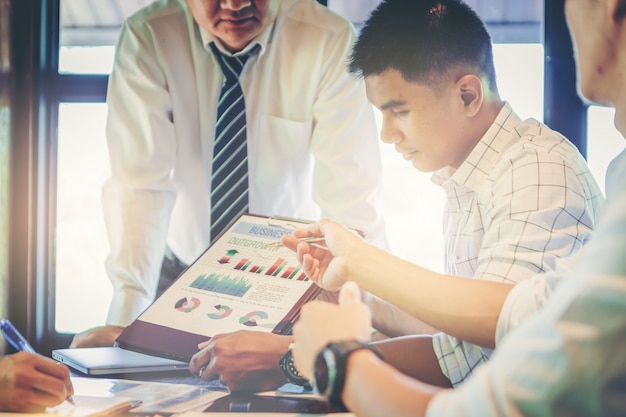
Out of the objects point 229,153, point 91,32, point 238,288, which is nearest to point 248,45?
point 229,153

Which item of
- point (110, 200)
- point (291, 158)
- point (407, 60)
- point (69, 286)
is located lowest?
point (69, 286)

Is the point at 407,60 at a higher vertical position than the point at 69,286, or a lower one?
higher

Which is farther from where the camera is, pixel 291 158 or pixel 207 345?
→ pixel 291 158

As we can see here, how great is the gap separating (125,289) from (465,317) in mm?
1113

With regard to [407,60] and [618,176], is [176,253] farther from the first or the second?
[618,176]

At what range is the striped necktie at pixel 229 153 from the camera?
1.99 metres

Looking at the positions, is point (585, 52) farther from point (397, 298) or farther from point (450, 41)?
point (450, 41)

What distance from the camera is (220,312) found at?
54.4 inches

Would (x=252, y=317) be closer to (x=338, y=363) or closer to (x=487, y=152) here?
(x=487, y=152)

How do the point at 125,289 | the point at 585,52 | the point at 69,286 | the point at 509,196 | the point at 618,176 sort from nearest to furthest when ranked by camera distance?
the point at 618,176
the point at 585,52
the point at 509,196
the point at 125,289
the point at 69,286

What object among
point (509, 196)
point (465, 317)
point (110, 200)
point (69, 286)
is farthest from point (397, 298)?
point (69, 286)

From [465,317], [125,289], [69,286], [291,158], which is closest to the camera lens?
[465,317]

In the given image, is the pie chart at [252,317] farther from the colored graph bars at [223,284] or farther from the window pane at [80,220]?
the window pane at [80,220]

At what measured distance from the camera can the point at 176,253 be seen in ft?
6.66
